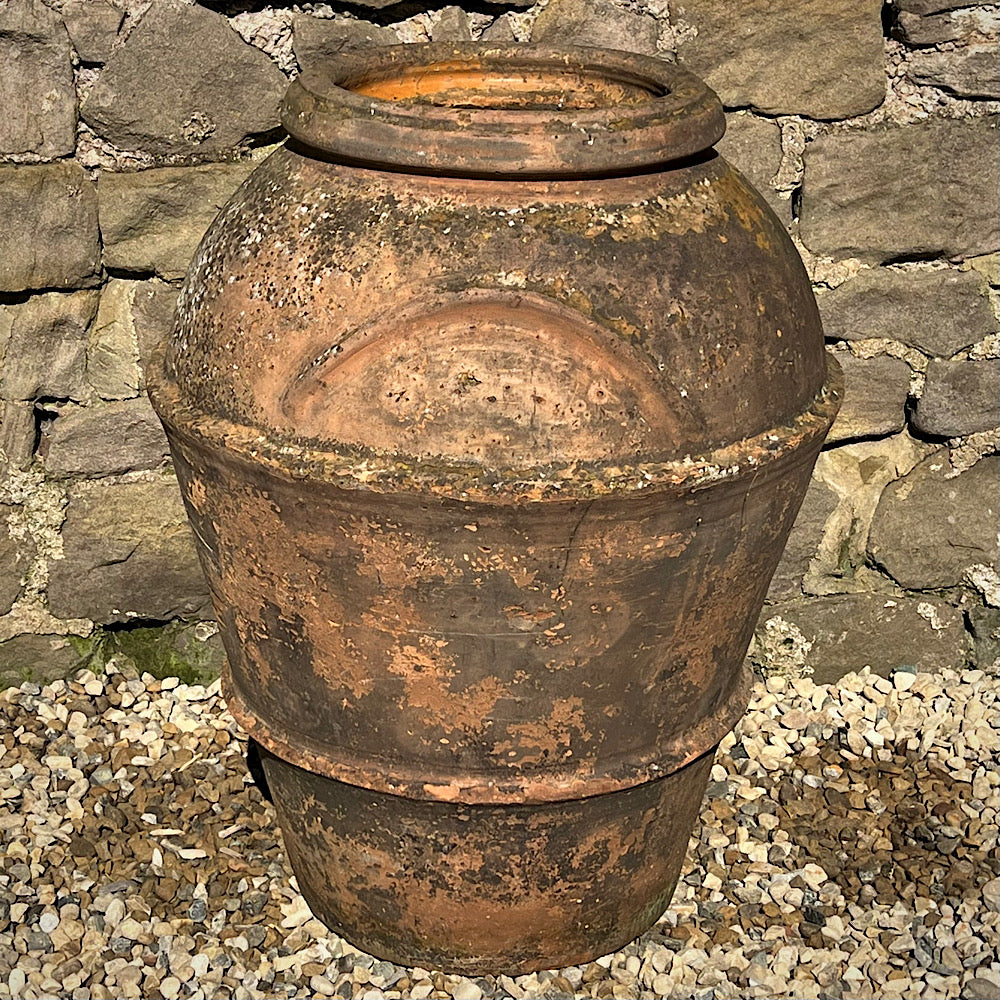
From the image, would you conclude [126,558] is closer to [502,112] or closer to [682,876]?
[682,876]

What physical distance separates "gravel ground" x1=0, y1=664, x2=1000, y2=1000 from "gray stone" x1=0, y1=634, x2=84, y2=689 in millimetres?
37

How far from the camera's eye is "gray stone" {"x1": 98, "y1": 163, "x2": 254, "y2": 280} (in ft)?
8.65

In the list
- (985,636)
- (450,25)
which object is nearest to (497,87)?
(450,25)

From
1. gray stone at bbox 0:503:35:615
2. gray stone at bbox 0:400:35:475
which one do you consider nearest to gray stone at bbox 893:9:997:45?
gray stone at bbox 0:400:35:475

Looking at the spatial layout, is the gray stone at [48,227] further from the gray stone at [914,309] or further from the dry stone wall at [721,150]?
the gray stone at [914,309]

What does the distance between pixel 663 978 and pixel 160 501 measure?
1.39 metres

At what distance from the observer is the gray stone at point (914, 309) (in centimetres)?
282

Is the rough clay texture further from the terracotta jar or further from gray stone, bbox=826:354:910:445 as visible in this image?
the terracotta jar

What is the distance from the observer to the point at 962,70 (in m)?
2.65

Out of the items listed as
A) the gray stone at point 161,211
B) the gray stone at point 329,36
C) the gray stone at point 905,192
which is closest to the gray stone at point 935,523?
the gray stone at point 905,192

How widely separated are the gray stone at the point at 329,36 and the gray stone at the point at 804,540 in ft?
4.21

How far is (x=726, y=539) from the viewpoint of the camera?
199 cm

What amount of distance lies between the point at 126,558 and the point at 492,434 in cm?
141

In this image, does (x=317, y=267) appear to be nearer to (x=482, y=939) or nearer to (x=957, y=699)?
(x=482, y=939)
